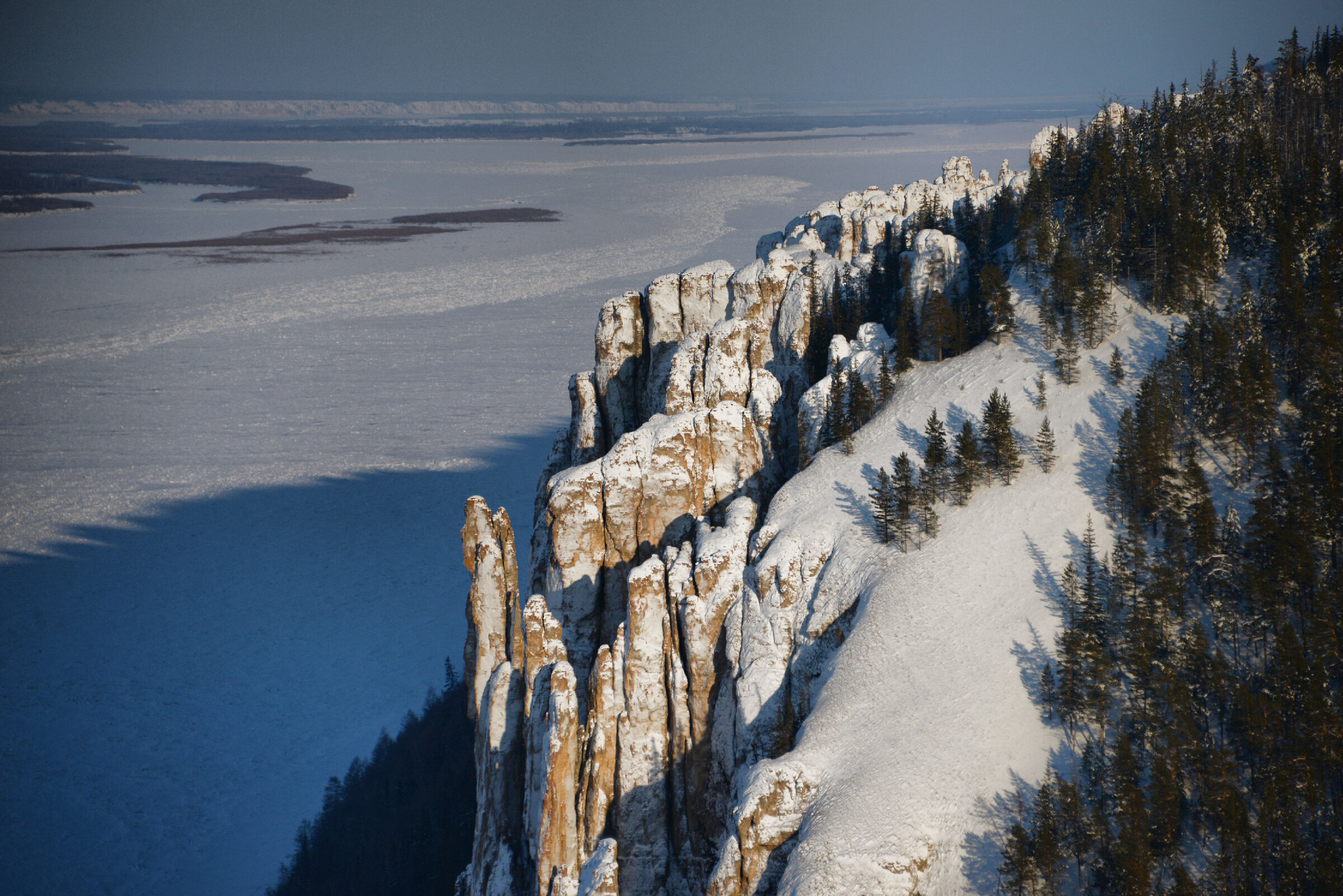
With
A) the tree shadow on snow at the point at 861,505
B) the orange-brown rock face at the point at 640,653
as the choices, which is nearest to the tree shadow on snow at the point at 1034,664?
the tree shadow on snow at the point at 861,505

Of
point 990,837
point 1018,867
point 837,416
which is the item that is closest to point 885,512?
point 837,416

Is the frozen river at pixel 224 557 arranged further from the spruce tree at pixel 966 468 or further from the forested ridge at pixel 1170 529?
the spruce tree at pixel 966 468

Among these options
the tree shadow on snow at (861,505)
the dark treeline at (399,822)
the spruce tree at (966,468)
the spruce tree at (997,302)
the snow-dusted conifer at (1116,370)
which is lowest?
the dark treeline at (399,822)

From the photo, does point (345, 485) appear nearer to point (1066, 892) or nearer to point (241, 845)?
point (241, 845)

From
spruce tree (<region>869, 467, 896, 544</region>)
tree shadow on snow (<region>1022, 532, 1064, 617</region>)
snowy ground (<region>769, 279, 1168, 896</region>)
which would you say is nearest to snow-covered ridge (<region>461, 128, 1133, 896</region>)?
snowy ground (<region>769, 279, 1168, 896</region>)

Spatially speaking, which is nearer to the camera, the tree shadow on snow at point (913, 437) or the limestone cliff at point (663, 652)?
the limestone cliff at point (663, 652)

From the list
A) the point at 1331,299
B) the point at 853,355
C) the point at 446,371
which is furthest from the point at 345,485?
the point at 1331,299
